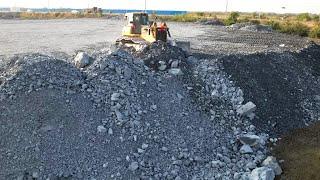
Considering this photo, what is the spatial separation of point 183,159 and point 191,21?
4033 centimetres

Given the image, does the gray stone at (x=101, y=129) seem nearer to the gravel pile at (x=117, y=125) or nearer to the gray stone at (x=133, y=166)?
the gravel pile at (x=117, y=125)

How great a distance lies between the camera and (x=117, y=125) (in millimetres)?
10758

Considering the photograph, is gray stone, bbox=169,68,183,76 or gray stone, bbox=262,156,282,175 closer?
gray stone, bbox=262,156,282,175

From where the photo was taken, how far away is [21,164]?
31.1 feet

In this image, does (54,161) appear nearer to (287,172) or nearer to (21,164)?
(21,164)

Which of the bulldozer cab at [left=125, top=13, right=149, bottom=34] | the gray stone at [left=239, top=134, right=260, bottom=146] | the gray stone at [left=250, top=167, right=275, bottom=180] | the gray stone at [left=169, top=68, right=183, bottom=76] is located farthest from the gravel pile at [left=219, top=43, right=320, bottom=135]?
the bulldozer cab at [left=125, top=13, right=149, bottom=34]

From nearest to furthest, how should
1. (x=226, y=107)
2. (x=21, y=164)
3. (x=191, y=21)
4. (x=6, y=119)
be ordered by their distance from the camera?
(x=21, y=164)
(x=6, y=119)
(x=226, y=107)
(x=191, y=21)

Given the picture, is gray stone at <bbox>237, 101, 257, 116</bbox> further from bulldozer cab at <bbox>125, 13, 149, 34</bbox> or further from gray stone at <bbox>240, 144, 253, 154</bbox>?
bulldozer cab at <bbox>125, 13, 149, 34</bbox>

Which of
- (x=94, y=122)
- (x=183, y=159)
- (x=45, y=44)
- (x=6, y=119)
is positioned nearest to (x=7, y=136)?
(x=6, y=119)

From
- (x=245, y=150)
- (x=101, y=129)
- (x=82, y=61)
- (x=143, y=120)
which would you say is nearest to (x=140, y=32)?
(x=82, y=61)

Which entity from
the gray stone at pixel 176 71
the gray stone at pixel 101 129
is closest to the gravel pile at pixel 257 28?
the gray stone at pixel 176 71

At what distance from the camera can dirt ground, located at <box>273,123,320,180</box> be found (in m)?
10.5

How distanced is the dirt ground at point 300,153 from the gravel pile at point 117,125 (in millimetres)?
555

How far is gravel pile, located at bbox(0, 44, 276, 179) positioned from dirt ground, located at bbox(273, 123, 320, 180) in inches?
21.9
